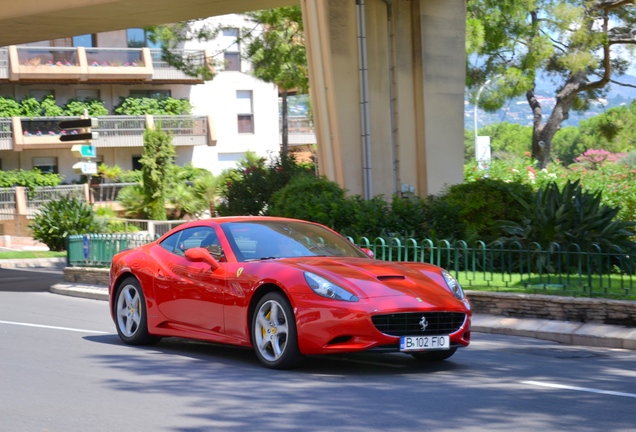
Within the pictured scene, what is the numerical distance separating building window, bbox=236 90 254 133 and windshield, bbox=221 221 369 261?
153ft

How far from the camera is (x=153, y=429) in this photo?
21.6 feet

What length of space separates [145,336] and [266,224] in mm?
1868

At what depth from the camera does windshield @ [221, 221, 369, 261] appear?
9750mm

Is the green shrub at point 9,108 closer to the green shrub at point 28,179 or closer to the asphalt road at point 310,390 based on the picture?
the green shrub at point 28,179

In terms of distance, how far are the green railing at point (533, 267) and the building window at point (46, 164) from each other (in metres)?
38.9

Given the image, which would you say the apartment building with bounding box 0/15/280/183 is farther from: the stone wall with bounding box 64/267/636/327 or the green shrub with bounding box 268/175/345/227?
Result: the stone wall with bounding box 64/267/636/327

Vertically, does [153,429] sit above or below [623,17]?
below

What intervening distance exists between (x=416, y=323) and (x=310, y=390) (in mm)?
1277

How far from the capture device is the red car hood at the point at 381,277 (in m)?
8.65

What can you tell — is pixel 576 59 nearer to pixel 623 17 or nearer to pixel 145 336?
pixel 623 17

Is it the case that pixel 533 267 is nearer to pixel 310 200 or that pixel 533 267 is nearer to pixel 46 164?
pixel 310 200

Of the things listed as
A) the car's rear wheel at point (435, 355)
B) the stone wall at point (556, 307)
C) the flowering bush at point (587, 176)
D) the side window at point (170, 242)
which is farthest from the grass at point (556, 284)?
the flowering bush at point (587, 176)

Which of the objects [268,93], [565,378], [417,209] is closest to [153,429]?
[565,378]

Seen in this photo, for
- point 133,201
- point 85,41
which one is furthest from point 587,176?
point 85,41
